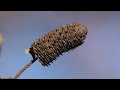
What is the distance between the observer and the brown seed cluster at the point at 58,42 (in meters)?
8.44

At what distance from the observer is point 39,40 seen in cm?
870

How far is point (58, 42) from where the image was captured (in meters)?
8.59

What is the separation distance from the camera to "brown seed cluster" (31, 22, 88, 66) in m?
8.44
